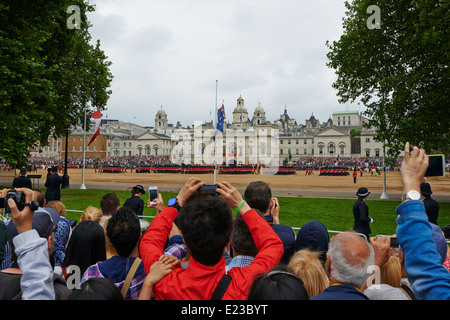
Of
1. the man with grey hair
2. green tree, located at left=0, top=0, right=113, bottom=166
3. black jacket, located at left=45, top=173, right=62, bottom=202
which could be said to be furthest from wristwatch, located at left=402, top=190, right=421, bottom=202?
green tree, located at left=0, top=0, right=113, bottom=166

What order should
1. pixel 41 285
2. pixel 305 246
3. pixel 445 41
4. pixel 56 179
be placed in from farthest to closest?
pixel 445 41 → pixel 56 179 → pixel 305 246 → pixel 41 285

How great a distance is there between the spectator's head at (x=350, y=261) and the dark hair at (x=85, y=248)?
9.23 feet

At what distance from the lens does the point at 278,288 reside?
5.92 ft

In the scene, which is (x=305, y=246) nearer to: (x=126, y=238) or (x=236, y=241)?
(x=236, y=241)

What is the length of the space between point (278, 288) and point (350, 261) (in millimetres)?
610

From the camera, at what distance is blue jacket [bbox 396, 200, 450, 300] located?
5.56 feet

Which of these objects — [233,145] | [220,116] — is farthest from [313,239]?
[233,145]

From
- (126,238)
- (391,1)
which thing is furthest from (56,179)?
(391,1)

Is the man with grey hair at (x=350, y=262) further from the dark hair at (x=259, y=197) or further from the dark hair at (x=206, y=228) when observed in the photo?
the dark hair at (x=259, y=197)

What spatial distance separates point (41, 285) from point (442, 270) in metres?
2.39

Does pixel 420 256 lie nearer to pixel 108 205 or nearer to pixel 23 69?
pixel 108 205

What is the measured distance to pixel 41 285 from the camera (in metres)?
2.01

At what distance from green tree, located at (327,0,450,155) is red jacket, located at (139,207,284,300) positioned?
15567 mm

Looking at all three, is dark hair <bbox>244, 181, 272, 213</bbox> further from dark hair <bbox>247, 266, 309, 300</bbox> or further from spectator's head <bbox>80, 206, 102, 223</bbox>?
spectator's head <bbox>80, 206, 102, 223</bbox>
